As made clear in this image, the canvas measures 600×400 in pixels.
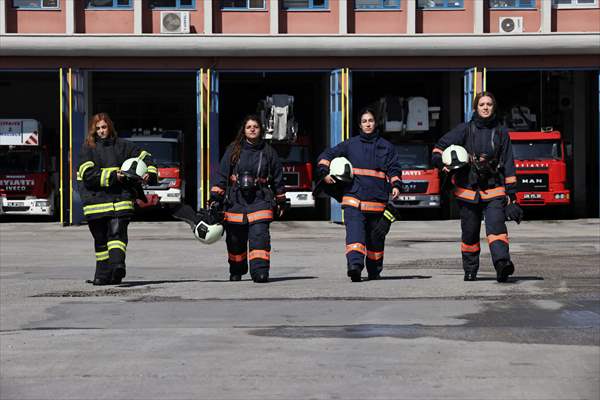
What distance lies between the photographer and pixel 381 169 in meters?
13.9

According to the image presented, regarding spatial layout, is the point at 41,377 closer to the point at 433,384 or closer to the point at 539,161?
the point at 433,384

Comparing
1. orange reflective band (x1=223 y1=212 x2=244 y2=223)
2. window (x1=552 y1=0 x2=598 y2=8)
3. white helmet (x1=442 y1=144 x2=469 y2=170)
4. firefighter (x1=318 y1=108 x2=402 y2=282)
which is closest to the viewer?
white helmet (x1=442 y1=144 x2=469 y2=170)

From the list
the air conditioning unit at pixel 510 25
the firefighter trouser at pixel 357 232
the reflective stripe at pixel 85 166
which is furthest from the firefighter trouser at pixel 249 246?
the air conditioning unit at pixel 510 25

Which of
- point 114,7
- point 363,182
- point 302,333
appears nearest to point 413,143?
point 114,7

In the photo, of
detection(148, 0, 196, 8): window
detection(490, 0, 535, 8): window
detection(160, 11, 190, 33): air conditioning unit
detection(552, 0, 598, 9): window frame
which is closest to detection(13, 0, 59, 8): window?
detection(148, 0, 196, 8): window

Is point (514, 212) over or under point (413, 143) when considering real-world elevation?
under

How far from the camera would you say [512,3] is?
3444 cm

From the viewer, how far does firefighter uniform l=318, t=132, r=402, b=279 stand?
1377 centimetres

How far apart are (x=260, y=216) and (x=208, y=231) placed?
68 centimetres

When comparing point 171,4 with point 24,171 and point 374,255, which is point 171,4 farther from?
point 374,255

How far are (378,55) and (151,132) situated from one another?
5953 mm

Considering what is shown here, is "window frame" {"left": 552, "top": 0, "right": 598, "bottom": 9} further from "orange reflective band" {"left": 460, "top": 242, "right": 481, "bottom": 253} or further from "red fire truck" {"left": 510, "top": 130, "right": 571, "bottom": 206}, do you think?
"orange reflective band" {"left": 460, "top": 242, "right": 481, "bottom": 253}

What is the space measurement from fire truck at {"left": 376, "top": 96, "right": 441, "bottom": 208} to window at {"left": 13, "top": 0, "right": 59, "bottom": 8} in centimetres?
862

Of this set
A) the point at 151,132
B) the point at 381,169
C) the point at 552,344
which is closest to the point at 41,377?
the point at 552,344
